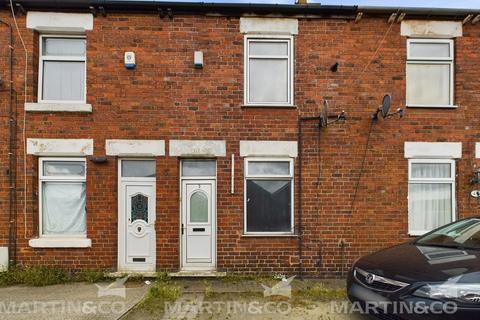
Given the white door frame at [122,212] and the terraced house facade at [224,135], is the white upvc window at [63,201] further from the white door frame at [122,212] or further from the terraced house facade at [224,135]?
the white door frame at [122,212]

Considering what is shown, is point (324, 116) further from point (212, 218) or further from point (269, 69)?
point (212, 218)

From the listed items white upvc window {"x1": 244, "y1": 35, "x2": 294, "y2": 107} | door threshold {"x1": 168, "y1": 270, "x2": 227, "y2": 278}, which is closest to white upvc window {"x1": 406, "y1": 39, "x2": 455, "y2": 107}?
white upvc window {"x1": 244, "y1": 35, "x2": 294, "y2": 107}

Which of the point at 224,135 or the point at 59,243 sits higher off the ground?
the point at 224,135

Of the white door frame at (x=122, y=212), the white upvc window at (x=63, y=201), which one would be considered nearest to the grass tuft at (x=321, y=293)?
the white door frame at (x=122, y=212)

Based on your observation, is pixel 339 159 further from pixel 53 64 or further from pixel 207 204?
pixel 53 64

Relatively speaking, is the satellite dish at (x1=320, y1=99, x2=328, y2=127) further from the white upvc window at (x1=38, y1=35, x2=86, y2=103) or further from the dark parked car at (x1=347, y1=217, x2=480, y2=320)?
the white upvc window at (x1=38, y1=35, x2=86, y2=103)

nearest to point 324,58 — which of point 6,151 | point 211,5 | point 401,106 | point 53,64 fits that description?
point 401,106

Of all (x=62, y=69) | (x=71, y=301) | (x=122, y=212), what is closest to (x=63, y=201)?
(x=122, y=212)

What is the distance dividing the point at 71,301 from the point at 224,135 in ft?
12.8

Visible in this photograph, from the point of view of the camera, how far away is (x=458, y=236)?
5215 mm

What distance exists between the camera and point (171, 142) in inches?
293

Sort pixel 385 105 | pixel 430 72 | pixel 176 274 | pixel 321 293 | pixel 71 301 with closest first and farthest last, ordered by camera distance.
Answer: pixel 71 301, pixel 321 293, pixel 385 105, pixel 176 274, pixel 430 72

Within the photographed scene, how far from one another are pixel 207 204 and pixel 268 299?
7.55 feet

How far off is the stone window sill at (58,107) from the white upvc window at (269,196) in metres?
3.37
